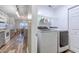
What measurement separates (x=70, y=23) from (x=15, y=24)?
A: 75cm

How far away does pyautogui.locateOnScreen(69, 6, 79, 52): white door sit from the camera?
1078 mm

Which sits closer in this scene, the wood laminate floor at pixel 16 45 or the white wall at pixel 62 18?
the wood laminate floor at pixel 16 45

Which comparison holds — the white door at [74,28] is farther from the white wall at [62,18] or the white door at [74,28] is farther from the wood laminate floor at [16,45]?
the wood laminate floor at [16,45]

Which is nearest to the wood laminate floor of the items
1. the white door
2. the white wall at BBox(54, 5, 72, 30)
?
the white wall at BBox(54, 5, 72, 30)

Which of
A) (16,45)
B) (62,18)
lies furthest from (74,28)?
(16,45)

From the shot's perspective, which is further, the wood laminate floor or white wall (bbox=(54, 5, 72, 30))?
white wall (bbox=(54, 5, 72, 30))

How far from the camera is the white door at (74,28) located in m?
1.08

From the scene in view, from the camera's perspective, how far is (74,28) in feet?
3.59

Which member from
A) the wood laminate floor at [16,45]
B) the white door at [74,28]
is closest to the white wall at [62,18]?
the white door at [74,28]

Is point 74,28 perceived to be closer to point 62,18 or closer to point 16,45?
point 62,18

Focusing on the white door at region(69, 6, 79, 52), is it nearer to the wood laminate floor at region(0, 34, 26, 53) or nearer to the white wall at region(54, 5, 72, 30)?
the white wall at region(54, 5, 72, 30)

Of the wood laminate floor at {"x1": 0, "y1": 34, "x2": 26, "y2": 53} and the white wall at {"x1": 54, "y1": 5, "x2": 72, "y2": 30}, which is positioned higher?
the white wall at {"x1": 54, "y1": 5, "x2": 72, "y2": 30}

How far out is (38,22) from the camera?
105 cm
